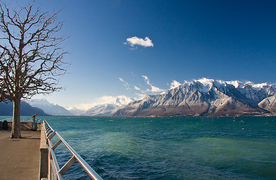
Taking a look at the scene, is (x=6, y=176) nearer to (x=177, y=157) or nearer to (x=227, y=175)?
(x=227, y=175)

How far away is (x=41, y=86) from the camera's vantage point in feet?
58.7

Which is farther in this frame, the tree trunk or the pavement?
the tree trunk

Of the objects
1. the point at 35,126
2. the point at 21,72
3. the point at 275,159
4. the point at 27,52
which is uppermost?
the point at 27,52

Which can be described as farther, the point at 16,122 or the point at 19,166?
the point at 16,122

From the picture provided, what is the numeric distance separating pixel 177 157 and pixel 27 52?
1978 centimetres

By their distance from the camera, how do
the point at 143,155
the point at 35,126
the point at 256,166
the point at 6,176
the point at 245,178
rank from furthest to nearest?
the point at 35,126 < the point at 143,155 < the point at 256,166 < the point at 245,178 < the point at 6,176

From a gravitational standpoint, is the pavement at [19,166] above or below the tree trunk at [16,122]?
below

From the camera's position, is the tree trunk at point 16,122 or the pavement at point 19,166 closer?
the pavement at point 19,166

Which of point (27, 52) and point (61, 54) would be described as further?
point (61, 54)

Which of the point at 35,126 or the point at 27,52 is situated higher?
the point at 27,52

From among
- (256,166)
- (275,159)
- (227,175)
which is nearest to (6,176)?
(227,175)

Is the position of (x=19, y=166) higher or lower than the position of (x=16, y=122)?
lower

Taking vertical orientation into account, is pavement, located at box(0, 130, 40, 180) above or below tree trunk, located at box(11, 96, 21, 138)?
below

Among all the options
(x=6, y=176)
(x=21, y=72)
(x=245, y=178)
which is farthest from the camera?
(x=21, y=72)
